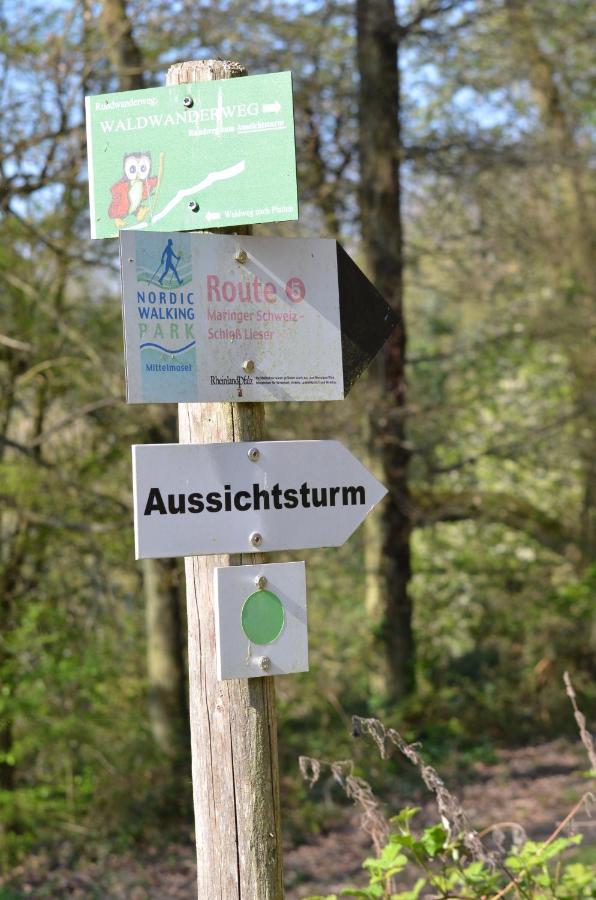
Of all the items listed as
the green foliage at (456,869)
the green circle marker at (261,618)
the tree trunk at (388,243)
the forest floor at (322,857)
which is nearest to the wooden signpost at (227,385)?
the green circle marker at (261,618)

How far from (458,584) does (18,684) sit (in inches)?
207

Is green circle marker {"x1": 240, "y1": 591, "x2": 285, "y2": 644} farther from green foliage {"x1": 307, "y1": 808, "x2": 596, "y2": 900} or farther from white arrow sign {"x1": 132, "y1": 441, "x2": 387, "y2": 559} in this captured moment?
green foliage {"x1": 307, "y1": 808, "x2": 596, "y2": 900}

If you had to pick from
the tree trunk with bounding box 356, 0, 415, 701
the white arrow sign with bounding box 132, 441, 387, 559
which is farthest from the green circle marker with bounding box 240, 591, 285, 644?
the tree trunk with bounding box 356, 0, 415, 701

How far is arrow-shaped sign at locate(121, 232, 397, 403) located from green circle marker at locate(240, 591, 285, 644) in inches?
19.4

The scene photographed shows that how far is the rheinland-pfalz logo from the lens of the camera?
2500 mm

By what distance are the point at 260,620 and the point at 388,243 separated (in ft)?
22.8

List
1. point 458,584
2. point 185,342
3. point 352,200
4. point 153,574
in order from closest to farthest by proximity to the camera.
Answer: point 185,342 < point 153,574 < point 352,200 < point 458,584

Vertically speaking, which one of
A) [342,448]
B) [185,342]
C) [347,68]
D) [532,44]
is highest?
[532,44]

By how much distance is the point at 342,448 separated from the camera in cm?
274

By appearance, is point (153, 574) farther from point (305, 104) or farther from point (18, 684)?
point (305, 104)

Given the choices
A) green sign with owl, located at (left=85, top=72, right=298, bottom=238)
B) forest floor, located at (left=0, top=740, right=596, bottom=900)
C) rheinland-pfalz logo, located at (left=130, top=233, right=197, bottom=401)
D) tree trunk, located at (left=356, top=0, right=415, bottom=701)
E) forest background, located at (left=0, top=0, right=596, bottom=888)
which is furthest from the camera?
tree trunk, located at (left=356, top=0, right=415, bottom=701)

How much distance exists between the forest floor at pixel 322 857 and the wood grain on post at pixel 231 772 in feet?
11.4

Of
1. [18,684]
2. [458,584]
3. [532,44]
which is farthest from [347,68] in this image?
[18,684]

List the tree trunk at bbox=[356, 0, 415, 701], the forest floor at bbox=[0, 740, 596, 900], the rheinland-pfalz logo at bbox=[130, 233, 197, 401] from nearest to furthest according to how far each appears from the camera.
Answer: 1. the rheinland-pfalz logo at bbox=[130, 233, 197, 401]
2. the forest floor at bbox=[0, 740, 596, 900]
3. the tree trunk at bbox=[356, 0, 415, 701]
